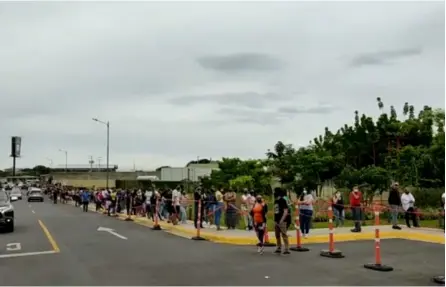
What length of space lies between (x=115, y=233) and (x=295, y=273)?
472 inches

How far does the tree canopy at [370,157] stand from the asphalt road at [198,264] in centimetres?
2061

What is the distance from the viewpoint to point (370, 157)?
50062 mm

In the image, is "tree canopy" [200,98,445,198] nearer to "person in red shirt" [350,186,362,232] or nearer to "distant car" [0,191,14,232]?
"person in red shirt" [350,186,362,232]

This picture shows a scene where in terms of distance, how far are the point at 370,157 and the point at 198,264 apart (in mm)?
38519

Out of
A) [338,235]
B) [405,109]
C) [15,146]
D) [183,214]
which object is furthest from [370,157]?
[15,146]

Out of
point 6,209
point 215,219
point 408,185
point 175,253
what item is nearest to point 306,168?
point 408,185

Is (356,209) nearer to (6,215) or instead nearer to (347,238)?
(347,238)

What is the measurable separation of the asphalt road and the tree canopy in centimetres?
2061

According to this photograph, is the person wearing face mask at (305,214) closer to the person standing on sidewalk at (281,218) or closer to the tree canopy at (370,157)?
the person standing on sidewalk at (281,218)

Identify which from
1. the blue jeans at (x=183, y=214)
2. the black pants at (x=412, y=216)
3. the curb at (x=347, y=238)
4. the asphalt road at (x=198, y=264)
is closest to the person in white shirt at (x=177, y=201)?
the blue jeans at (x=183, y=214)

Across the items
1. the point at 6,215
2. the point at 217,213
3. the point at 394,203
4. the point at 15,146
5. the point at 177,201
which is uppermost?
the point at 15,146

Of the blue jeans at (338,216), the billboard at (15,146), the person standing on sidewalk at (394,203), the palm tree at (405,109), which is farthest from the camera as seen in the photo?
the billboard at (15,146)

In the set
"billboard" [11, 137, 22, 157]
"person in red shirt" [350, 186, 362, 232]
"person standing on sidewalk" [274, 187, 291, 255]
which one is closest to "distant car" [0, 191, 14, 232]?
"person standing on sidewalk" [274, 187, 291, 255]

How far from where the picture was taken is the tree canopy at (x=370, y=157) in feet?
125
